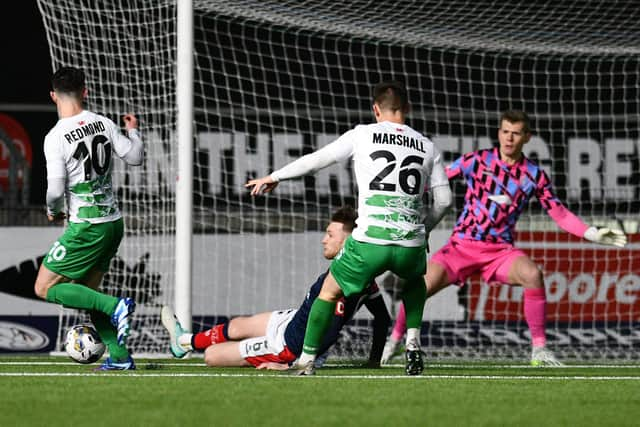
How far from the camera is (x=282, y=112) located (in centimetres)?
1252

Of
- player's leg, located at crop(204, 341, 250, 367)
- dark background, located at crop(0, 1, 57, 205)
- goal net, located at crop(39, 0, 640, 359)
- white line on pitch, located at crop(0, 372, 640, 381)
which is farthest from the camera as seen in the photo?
dark background, located at crop(0, 1, 57, 205)

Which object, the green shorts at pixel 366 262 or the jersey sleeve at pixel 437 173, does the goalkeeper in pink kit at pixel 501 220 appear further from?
the green shorts at pixel 366 262

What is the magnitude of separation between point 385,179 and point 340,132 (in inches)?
253

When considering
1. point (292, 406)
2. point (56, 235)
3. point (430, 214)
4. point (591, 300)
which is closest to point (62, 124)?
point (430, 214)

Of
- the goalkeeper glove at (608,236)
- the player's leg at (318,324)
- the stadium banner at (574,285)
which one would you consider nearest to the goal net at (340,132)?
the stadium banner at (574,285)

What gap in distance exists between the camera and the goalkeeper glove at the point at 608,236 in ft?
23.9

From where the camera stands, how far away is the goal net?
9555 millimetres

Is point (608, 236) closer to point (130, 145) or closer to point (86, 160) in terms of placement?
point (130, 145)

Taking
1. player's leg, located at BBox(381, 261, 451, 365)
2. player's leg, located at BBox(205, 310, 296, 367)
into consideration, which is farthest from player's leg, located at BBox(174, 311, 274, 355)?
player's leg, located at BBox(381, 261, 451, 365)

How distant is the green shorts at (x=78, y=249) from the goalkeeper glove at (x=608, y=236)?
9.75ft

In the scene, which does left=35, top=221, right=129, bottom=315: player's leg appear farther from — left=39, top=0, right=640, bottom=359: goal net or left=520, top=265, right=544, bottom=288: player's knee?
left=520, top=265, right=544, bottom=288: player's knee

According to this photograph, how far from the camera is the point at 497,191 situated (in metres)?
7.88

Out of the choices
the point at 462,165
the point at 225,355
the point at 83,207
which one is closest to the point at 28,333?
the point at 225,355

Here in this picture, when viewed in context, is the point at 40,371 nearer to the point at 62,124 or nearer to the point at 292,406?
the point at 62,124
